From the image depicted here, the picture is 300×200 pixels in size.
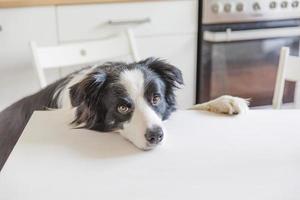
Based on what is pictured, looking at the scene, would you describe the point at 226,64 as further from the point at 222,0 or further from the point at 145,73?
the point at 145,73

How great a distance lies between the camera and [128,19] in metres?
2.04

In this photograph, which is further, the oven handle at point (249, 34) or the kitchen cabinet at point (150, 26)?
the oven handle at point (249, 34)

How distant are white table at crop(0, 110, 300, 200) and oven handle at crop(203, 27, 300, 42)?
44.4 inches

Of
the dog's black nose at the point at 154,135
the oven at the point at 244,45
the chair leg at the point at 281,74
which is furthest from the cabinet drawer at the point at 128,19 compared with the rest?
the dog's black nose at the point at 154,135

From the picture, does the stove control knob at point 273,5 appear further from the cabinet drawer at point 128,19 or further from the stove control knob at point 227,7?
the cabinet drawer at point 128,19

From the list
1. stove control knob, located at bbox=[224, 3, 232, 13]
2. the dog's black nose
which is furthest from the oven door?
the dog's black nose

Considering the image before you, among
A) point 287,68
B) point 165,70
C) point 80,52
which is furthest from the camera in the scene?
point 80,52

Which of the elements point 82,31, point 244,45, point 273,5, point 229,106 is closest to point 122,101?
point 229,106

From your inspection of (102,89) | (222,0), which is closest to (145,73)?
(102,89)

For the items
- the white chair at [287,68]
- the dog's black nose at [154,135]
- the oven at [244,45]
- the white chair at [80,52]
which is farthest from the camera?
the oven at [244,45]

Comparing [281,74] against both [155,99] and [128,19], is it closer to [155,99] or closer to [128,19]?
[155,99]

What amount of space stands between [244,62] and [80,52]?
3.05ft

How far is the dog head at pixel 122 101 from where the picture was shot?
0.93 meters

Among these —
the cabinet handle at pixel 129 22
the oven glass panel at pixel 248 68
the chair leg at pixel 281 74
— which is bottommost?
the oven glass panel at pixel 248 68
